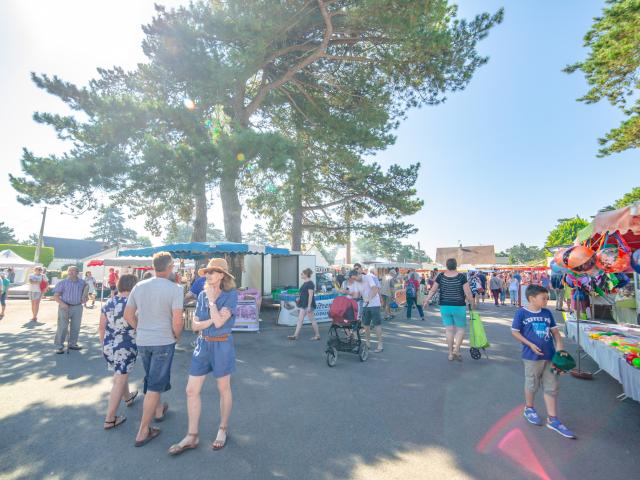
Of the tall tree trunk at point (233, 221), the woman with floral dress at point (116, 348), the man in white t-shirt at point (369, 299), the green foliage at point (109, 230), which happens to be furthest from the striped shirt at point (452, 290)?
the green foliage at point (109, 230)

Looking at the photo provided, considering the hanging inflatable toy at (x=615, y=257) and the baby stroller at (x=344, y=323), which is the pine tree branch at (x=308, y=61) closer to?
the baby stroller at (x=344, y=323)

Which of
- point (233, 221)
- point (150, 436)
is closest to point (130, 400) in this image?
point (150, 436)

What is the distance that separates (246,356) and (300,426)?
3.40m

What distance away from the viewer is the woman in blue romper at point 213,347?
9.88 feet

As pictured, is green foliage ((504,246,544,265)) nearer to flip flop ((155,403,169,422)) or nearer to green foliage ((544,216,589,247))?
green foliage ((544,216,589,247))

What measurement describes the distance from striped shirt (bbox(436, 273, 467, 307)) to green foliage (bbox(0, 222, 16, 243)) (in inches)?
2883

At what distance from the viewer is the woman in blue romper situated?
301 cm

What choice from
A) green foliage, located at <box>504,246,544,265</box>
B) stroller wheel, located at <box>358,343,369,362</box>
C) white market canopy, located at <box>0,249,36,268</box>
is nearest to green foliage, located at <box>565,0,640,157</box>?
stroller wheel, located at <box>358,343,369,362</box>

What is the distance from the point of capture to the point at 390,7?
1018 cm

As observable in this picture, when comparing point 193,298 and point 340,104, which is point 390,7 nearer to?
point 340,104

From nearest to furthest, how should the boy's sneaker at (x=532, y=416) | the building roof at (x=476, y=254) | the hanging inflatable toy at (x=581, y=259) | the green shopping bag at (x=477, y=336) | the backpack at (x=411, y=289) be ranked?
the boy's sneaker at (x=532, y=416) → the hanging inflatable toy at (x=581, y=259) → the green shopping bag at (x=477, y=336) → the backpack at (x=411, y=289) → the building roof at (x=476, y=254)

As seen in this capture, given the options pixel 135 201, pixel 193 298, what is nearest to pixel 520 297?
pixel 193 298

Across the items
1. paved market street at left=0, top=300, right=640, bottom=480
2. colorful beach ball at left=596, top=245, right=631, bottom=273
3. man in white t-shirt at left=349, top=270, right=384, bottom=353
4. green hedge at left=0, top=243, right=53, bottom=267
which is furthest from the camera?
green hedge at left=0, top=243, right=53, bottom=267

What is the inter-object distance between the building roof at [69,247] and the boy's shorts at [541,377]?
62.3 metres
